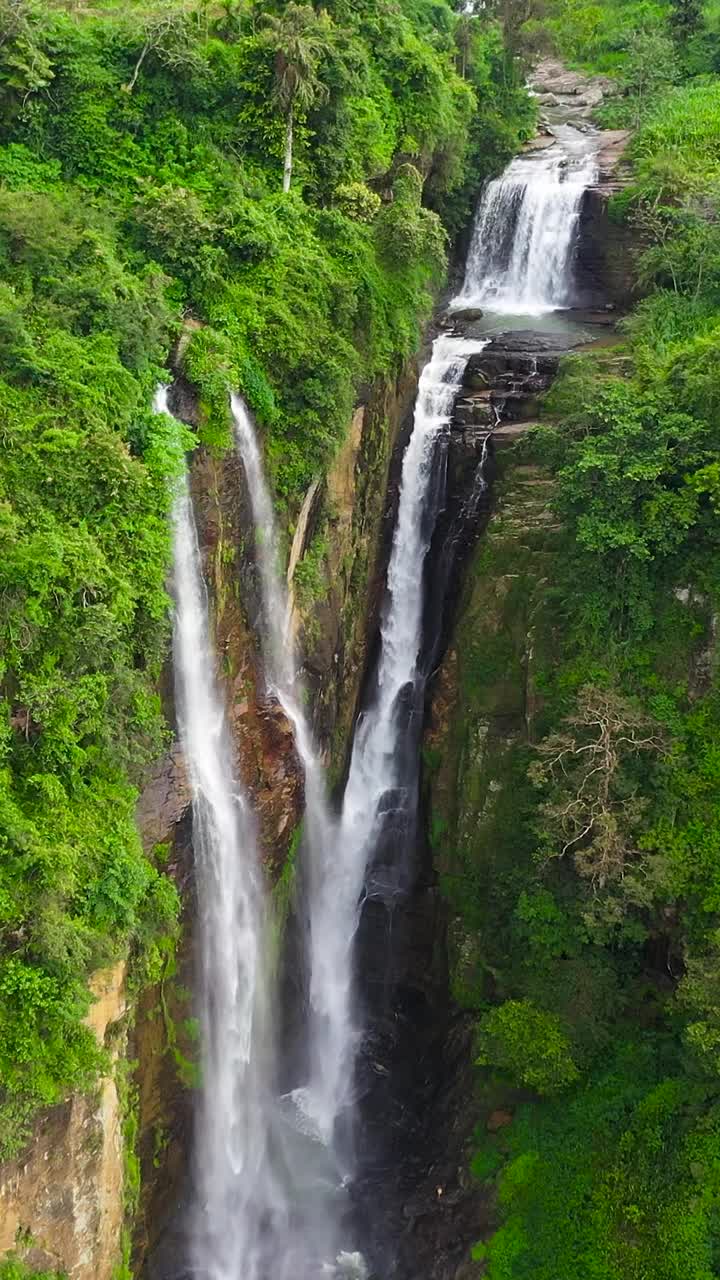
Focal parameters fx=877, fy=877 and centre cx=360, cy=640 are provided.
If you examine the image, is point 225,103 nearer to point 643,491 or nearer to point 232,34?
point 232,34

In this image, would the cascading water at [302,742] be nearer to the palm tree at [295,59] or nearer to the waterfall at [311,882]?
the waterfall at [311,882]

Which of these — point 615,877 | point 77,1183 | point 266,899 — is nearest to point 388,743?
point 266,899

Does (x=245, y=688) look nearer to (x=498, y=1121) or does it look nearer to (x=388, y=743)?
(x=388, y=743)

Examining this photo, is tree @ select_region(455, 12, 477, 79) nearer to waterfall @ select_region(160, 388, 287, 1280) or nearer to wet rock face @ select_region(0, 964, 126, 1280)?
waterfall @ select_region(160, 388, 287, 1280)

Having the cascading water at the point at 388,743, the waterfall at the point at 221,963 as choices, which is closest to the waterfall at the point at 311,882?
the cascading water at the point at 388,743

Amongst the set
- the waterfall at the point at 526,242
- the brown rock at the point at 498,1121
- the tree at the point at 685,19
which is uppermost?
the tree at the point at 685,19

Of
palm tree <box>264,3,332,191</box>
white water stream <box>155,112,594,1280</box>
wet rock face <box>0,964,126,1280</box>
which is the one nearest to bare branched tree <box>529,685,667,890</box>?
white water stream <box>155,112,594,1280</box>
